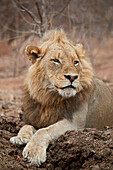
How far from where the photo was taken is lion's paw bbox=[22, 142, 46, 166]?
3414mm

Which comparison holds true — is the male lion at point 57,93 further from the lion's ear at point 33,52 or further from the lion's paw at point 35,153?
the lion's paw at point 35,153

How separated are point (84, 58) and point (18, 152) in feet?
6.13

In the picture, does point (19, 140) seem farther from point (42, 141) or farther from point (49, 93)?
point (49, 93)

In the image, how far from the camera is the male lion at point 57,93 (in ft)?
12.6

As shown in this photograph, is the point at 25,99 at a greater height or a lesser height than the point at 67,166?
greater

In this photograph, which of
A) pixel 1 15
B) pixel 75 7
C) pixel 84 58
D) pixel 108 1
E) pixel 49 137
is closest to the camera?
pixel 49 137

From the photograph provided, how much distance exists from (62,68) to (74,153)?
1.16m

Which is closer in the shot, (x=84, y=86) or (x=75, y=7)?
(x=84, y=86)

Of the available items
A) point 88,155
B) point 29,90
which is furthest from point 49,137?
point 29,90

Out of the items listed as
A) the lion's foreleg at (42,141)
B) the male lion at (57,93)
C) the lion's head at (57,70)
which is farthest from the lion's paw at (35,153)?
the lion's head at (57,70)

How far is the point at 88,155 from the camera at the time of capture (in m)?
3.39

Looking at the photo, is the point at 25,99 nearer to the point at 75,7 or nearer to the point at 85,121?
the point at 85,121

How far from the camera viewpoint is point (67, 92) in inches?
152

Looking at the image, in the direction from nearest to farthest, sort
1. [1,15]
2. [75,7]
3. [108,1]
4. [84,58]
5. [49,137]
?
1. [49,137]
2. [84,58]
3. [75,7]
4. [1,15]
5. [108,1]
